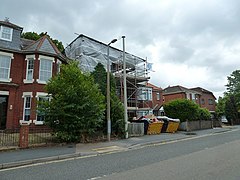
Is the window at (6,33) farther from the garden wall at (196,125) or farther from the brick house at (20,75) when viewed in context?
the garden wall at (196,125)

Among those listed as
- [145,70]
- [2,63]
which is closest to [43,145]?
[2,63]

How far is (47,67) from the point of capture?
19.0 meters

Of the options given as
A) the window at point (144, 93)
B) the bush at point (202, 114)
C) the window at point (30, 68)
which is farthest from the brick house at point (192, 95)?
the window at point (30, 68)

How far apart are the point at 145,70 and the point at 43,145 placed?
19444mm

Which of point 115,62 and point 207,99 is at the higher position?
point 115,62

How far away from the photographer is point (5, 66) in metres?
17.8

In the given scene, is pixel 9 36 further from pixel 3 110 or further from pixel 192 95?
pixel 192 95

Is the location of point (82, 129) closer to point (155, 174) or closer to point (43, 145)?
point (43, 145)

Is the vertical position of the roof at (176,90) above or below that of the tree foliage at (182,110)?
above

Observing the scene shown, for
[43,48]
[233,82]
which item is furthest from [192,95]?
[43,48]

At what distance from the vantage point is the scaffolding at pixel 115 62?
24.8 metres

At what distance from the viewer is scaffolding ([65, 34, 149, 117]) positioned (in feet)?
81.5

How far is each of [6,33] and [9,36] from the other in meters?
0.34

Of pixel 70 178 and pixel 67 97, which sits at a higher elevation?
pixel 67 97
